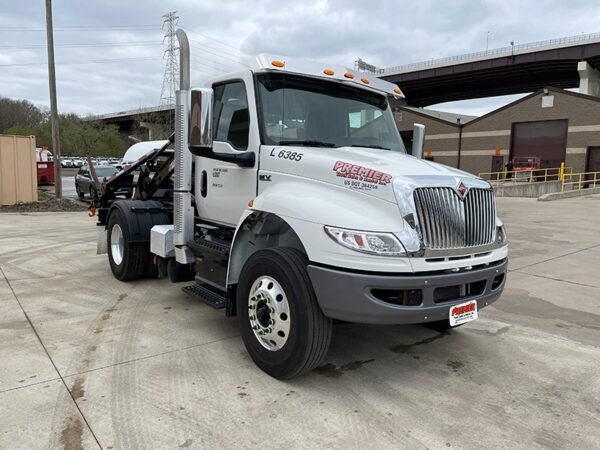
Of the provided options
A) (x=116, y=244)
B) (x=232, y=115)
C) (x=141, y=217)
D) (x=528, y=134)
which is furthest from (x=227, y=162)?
(x=528, y=134)

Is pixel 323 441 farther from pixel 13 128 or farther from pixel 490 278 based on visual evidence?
pixel 13 128

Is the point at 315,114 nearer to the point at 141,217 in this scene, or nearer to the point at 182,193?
the point at 182,193

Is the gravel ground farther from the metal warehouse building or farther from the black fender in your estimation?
the metal warehouse building

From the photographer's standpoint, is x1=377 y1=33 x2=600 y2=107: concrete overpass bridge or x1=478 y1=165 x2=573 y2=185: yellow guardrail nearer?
x1=478 y1=165 x2=573 y2=185: yellow guardrail

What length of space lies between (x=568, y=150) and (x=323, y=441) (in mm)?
41385

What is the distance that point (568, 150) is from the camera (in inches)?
1489

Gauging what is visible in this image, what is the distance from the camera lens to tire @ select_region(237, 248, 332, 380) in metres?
3.34

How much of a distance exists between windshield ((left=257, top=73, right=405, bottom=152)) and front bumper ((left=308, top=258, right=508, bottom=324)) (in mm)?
1387

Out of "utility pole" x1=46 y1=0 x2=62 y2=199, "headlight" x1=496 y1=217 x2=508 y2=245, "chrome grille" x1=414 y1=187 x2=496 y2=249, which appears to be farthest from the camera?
"utility pole" x1=46 y1=0 x2=62 y2=199

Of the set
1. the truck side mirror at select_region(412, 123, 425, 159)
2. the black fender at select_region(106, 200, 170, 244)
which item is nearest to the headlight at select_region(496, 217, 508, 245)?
the truck side mirror at select_region(412, 123, 425, 159)

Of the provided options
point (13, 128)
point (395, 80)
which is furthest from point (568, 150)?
point (13, 128)

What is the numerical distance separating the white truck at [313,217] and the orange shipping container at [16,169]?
1486 centimetres

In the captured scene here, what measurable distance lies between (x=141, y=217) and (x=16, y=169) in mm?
13955

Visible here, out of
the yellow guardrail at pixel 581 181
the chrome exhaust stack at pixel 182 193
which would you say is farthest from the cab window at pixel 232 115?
the yellow guardrail at pixel 581 181
